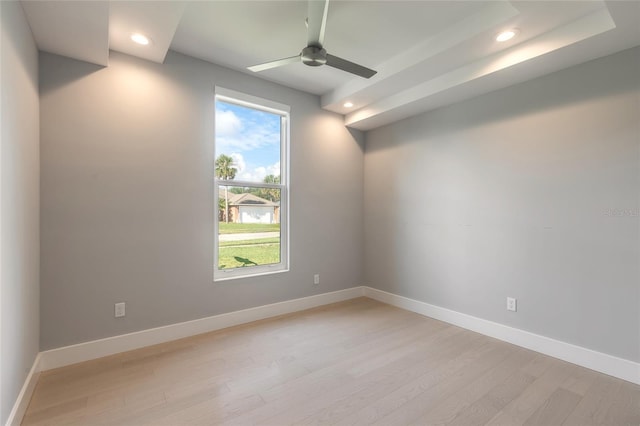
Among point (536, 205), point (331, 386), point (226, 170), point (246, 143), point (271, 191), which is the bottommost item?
point (331, 386)

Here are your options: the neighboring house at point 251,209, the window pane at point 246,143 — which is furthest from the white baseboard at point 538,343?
the window pane at point 246,143

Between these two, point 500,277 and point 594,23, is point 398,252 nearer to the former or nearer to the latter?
point 500,277

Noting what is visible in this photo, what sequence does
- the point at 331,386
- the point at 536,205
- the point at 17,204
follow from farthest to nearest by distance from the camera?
the point at 536,205 < the point at 331,386 < the point at 17,204

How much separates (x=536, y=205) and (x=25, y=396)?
4.04 metres

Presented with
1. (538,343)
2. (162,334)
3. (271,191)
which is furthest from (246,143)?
(538,343)

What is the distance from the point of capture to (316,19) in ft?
6.14

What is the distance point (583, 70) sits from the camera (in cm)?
235

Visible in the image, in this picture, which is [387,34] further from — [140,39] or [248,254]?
[248,254]

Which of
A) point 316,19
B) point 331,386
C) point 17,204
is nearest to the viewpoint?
point 17,204

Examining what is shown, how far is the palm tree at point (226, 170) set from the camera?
3109 mm

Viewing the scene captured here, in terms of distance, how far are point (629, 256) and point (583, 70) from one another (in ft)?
4.93

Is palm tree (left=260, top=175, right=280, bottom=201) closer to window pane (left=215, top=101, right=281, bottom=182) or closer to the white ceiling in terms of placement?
window pane (left=215, top=101, right=281, bottom=182)

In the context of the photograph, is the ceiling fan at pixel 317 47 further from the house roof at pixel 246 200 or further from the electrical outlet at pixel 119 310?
the electrical outlet at pixel 119 310

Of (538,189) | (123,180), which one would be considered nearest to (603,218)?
(538,189)
